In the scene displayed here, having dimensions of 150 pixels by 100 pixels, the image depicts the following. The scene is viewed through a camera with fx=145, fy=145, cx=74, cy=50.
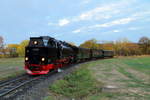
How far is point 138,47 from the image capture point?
3474 inches

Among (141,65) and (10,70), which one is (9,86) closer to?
(10,70)

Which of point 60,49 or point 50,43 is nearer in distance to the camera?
point 50,43

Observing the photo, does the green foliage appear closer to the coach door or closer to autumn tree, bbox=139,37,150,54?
the coach door

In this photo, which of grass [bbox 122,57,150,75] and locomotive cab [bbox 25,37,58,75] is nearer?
locomotive cab [bbox 25,37,58,75]

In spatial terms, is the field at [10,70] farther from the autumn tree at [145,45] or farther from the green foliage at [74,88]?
the autumn tree at [145,45]

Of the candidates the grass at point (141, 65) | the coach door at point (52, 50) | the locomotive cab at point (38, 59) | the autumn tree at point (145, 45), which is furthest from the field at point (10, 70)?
the autumn tree at point (145, 45)

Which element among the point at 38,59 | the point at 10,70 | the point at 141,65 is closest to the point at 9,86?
the point at 38,59

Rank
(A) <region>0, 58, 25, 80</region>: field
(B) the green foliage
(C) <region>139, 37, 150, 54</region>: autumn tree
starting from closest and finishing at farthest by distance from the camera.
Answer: (B) the green foliage → (A) <region>0, 58, 25, 80</region>: field → (C) <region>139, 37, 150, 54</region>: autumn tree

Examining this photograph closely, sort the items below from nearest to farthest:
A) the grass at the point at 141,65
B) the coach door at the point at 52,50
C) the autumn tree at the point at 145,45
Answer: the coach door at the point at 52,50
the grass at the point at 141,65
the autumn tree at the point at 145,45

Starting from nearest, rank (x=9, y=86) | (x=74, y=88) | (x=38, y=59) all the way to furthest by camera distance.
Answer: (x=74, y=88)
(x=9, y=86)
(x=38, y=59)

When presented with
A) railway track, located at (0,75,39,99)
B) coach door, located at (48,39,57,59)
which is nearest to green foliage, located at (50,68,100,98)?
railway track, located at (0,75,39,99)

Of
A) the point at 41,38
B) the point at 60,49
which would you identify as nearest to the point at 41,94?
the point at 41,38

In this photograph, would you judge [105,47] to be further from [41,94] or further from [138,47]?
[41,94]

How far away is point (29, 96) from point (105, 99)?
380 centimetres
